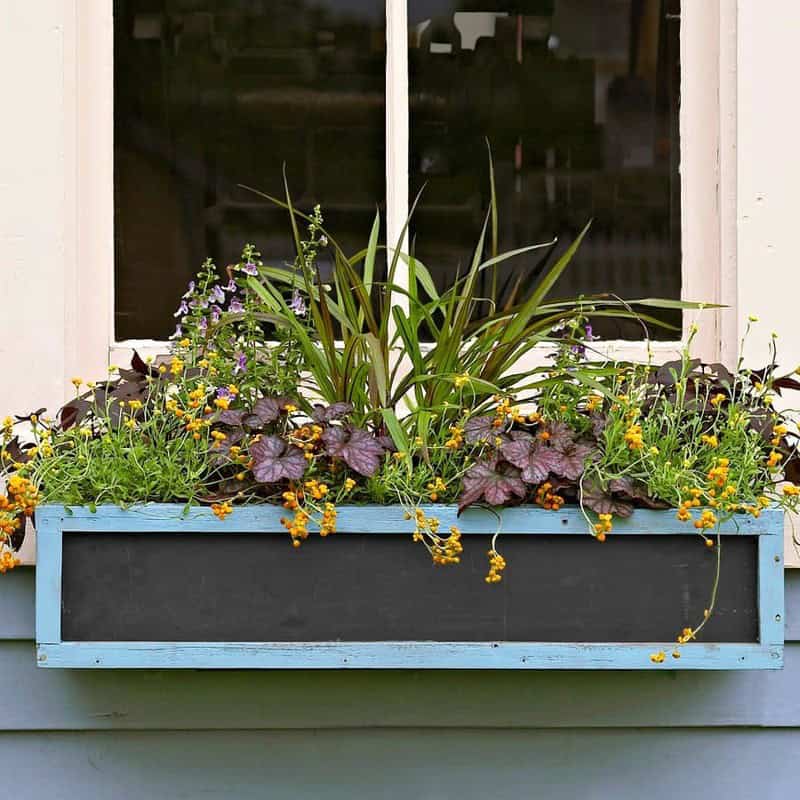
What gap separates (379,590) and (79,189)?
0.90 m

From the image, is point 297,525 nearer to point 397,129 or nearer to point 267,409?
point 267,409

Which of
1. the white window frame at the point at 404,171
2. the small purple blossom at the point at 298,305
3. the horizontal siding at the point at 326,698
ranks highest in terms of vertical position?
the white window frame at the point at 404,171

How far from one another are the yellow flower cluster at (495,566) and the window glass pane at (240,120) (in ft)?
2.58

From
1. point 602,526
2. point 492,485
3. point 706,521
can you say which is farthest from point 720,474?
point 492,485

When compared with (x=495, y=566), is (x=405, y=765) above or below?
below

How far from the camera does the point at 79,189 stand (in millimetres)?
1908

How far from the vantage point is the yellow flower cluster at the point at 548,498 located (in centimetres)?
153

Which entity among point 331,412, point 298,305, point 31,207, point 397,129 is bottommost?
point 331,412

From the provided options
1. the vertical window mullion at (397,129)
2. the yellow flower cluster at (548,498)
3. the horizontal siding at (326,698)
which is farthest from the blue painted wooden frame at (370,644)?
the vertical window mullion at (397,129)

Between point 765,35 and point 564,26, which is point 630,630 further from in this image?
point 564,26

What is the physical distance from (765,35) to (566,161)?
429 mm

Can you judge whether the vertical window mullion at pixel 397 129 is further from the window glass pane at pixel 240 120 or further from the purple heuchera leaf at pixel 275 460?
the purple heuchera leaf at pixel 275 460

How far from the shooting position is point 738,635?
1546mm

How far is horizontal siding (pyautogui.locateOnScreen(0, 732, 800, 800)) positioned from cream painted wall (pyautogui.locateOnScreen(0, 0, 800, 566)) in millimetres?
591
